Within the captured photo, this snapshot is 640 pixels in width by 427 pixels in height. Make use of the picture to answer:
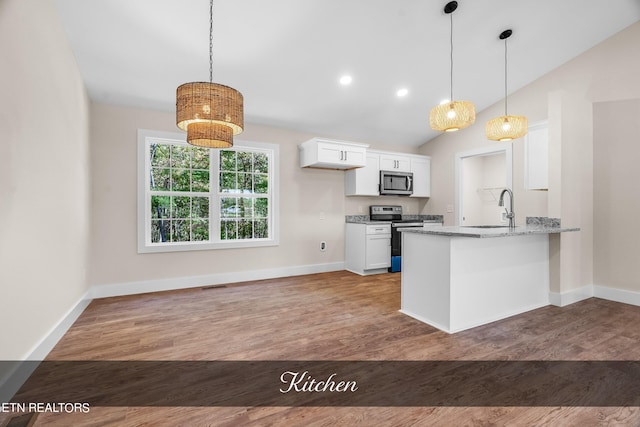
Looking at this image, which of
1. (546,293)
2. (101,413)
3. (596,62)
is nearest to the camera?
(101,413)

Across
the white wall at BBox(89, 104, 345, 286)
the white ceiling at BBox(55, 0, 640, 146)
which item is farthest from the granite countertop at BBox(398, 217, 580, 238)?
the white wall at BBox(89, 104, 345, 286)

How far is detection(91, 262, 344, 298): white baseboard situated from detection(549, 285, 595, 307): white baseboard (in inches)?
116

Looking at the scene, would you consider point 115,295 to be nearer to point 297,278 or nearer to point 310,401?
point 297,278

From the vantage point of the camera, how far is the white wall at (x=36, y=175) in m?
1.68

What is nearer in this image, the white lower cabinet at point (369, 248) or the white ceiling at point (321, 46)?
the white ceiling at point (321, 46)

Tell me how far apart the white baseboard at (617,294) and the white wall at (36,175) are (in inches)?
217

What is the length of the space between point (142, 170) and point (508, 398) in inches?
169

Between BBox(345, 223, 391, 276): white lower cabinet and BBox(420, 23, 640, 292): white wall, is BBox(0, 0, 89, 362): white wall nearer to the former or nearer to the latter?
BBox(345, 223, 391, 276): white lower cabinet

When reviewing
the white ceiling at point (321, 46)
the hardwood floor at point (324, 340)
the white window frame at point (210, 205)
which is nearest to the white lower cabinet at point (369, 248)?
the hardwood floor at point (324, 340)

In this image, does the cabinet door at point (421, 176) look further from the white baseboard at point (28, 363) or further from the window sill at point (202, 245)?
the white baseboard at point (28, 363)

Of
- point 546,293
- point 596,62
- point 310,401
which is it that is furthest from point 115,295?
point 596,62

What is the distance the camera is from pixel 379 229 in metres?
4.92

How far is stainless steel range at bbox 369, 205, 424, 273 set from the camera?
505cm

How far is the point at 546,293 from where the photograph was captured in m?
3.38
